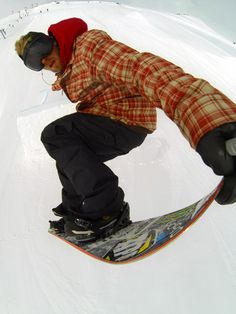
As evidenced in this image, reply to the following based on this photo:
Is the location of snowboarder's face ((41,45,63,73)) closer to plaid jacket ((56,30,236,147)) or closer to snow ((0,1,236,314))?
plaid jacket ((56,30,236,147))

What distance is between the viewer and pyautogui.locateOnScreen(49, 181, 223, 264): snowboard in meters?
1.94

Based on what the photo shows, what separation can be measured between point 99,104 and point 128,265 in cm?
137

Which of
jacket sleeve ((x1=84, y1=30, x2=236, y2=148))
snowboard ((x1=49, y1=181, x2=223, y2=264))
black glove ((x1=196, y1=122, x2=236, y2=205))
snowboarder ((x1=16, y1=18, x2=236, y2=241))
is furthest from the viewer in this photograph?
snowboard ((x1=49, y1=181, x2=223, y2=264))

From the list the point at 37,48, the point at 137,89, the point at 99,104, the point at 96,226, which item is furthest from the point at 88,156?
the point at 37,48

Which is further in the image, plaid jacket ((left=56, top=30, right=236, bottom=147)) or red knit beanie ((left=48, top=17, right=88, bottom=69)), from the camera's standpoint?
red knit beanie ((left=48, top=17, right=88, bottom=69))

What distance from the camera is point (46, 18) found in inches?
529

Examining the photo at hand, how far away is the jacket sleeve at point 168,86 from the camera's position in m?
1.38

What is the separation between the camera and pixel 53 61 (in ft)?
7.34

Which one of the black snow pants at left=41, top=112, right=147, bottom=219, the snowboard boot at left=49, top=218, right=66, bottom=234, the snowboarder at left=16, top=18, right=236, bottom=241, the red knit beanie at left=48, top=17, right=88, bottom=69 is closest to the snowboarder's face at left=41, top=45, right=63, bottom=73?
the snowboarder at left=16, top=18, right=236, bottom=241

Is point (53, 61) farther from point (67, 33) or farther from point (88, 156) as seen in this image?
point (88, 156)

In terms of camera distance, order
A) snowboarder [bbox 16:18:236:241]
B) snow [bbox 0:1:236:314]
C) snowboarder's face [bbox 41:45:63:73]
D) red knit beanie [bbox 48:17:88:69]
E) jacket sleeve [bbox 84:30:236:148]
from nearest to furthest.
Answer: jacket sleeve [bbox 84:30:236:148] → snowboarder [bbox 16:18:236:241] → red knit beanie [bbox 48:17:88:69] → snowboarder's face [bbox 41:45:63:73] → snow [bbox 0:1:236:314]

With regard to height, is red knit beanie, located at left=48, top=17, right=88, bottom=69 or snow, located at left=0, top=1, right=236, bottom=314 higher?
red knit beanie, located at left=48, top=17, right=88, bottom=69

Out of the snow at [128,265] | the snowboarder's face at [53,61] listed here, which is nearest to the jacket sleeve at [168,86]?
the snowboarder's face at [53,61]

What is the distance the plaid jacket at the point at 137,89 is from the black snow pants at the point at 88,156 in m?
0.11
